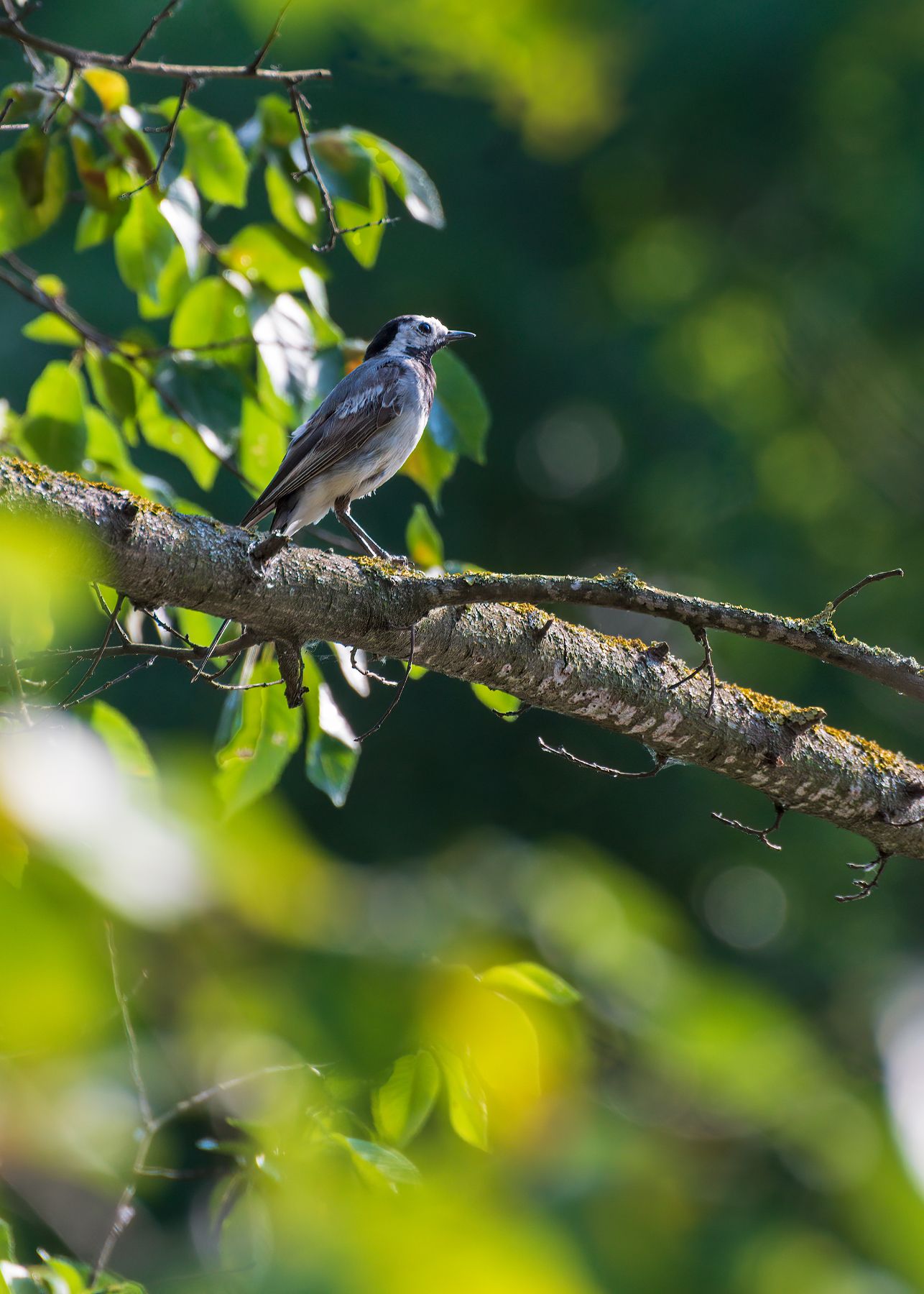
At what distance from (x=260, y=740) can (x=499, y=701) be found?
59 centimetres

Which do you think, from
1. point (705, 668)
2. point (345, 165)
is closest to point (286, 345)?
point (345, 165)

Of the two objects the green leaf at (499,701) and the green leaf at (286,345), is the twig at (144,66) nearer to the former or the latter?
the green leaf at (286,345)

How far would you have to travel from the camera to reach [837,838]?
10.7 meters

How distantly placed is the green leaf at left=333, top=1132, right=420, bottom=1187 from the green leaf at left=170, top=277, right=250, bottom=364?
2772 millimetres

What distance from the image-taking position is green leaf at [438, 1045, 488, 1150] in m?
0.70

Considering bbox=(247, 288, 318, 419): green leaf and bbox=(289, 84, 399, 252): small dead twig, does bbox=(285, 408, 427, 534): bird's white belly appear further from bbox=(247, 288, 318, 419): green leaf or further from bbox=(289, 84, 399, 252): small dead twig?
bbox=(289, 84, 399, 252): small dead twig

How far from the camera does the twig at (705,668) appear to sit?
2576mm

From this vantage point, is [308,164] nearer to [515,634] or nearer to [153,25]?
[153,25]

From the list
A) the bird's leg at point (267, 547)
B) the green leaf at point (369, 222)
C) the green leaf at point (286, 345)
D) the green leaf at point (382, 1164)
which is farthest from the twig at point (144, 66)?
the green leaf at point (382, 1164)

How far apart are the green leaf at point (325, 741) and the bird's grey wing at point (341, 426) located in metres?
1.44

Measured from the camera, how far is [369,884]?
1.94ft

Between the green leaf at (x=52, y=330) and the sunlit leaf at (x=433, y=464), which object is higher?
the sunlit leaf at (x=433, y=464)

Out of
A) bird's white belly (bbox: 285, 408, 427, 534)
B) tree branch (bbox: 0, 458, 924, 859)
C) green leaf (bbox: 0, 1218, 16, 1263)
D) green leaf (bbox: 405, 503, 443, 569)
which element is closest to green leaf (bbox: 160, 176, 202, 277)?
green leaf (bbox: 405, 503, 443, 569)

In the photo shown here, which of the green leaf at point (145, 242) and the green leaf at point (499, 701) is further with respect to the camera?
the green leaf at point (145, 242)
